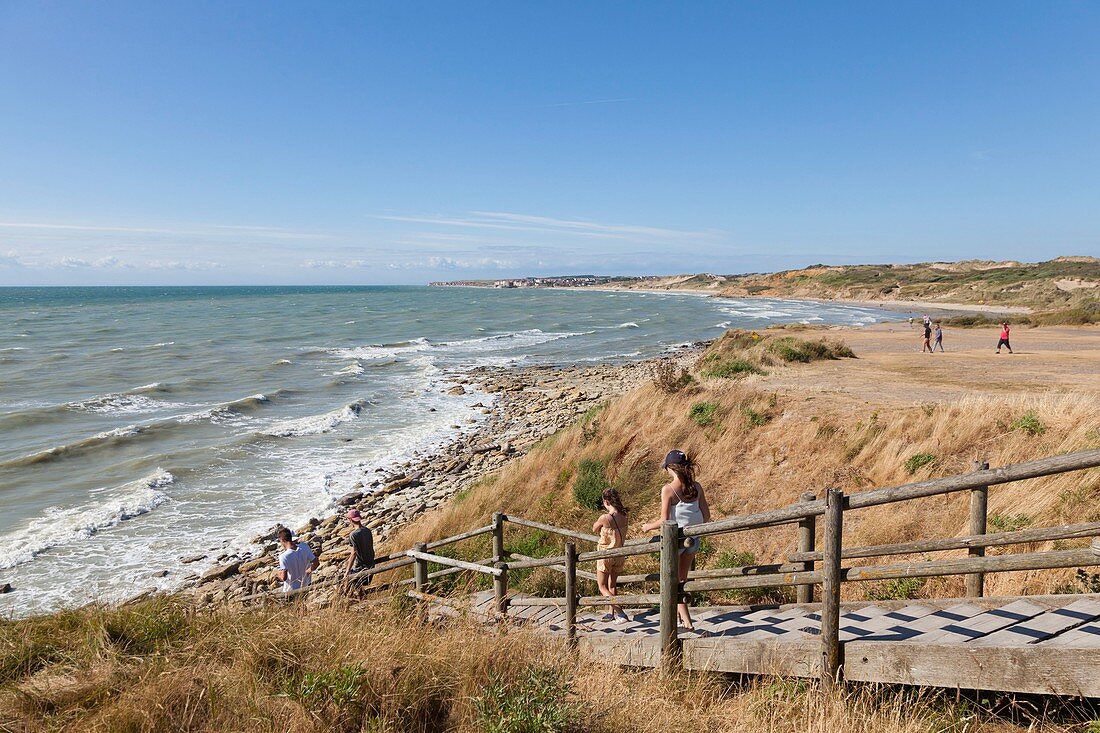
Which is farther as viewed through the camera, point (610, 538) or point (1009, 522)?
point (1009, 522)

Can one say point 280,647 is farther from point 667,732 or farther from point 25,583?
point 25,583

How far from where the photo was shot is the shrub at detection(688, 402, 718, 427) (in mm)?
13992

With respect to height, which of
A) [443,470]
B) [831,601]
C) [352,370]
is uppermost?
[831,601]

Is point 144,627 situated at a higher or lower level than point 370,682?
lower

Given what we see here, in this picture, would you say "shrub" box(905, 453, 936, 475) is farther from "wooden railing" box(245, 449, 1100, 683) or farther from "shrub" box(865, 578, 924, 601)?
"wooden railing" box(245, 449, 1100, 683)

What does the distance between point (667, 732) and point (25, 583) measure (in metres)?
13.5

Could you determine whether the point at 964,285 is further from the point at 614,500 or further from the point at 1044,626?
the point at 1044,626

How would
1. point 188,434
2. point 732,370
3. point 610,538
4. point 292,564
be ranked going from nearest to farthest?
1. point 610,538
2. point 292,564
3. point 732,370
4. point 188,434

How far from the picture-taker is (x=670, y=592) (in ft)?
16.5

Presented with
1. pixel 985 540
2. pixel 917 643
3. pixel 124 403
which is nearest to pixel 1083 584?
pixel 985 540

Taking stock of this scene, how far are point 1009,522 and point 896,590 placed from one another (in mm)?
2120

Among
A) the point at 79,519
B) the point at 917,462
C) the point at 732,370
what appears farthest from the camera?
the point at 732,370

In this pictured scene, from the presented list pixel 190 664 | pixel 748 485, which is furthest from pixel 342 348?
pixel 190 664

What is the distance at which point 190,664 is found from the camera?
4168mm
